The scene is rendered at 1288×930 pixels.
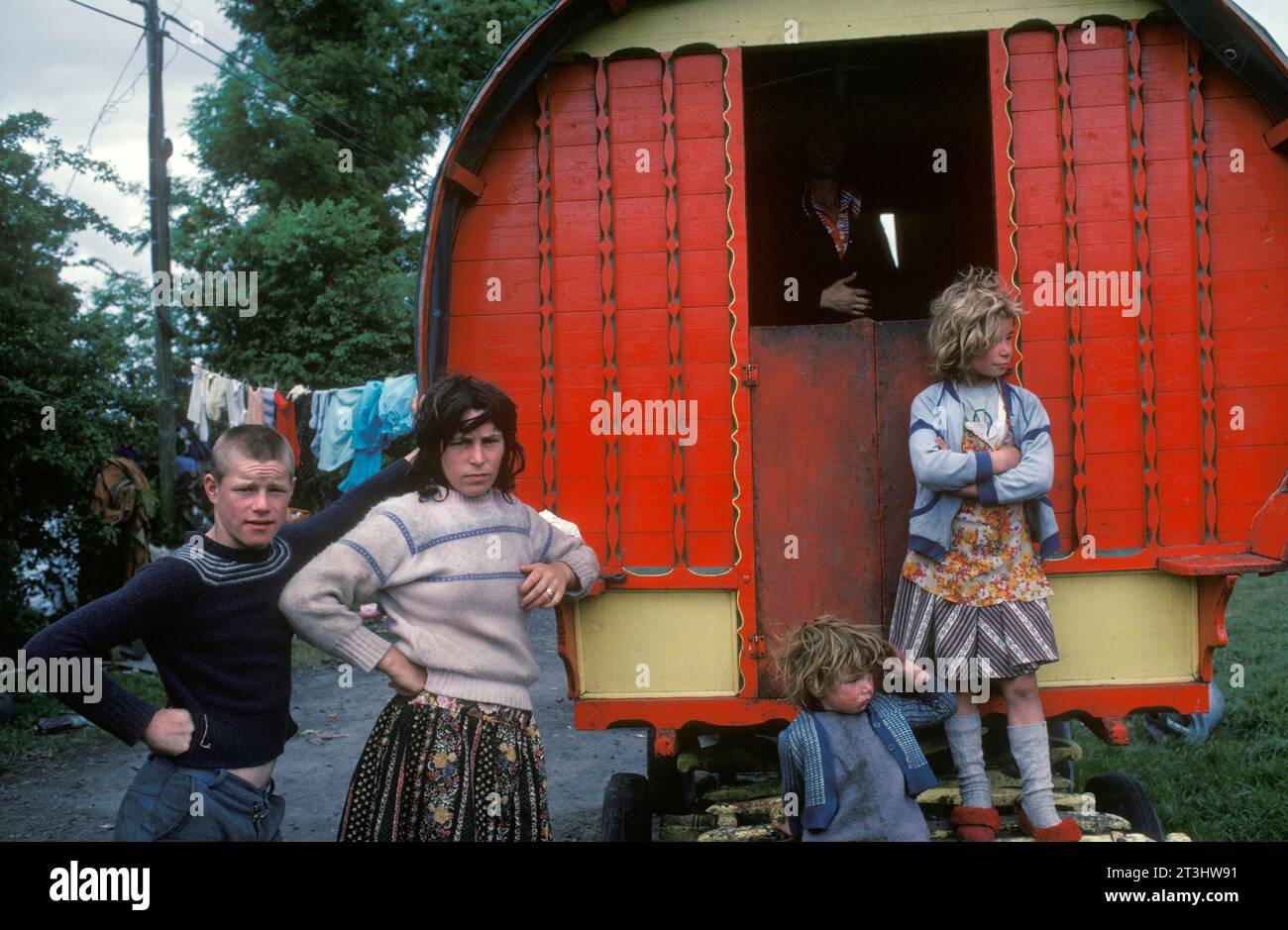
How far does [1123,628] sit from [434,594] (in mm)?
2379

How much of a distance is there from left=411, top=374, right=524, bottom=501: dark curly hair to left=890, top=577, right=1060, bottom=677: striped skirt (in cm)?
154

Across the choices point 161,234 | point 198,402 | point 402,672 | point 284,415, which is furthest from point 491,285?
point 161,234

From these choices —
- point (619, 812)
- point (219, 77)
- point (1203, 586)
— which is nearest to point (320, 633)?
point (619, 812)

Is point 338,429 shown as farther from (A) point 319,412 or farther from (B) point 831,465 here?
(B) point 831,465

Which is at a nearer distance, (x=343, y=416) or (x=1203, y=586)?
(x=1203, y=586)

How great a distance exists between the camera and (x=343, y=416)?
9766 mm

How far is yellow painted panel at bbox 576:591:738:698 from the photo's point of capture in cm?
353

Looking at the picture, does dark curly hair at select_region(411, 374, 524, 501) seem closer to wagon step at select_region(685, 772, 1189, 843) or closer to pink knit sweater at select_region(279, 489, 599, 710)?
pink knit sweater at select_region(279, 489, 599, 710)

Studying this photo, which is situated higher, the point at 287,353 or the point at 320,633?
the point at 287,353

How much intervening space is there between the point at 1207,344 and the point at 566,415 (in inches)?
87.4

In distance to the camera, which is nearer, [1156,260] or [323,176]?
[1156,260]

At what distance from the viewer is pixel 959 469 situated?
10.2 ft

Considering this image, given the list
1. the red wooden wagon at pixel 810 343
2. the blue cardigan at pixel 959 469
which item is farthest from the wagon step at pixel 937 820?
the blue cardigan at pixel 959 469

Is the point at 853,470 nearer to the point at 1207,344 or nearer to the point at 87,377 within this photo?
the point at 1207,344
